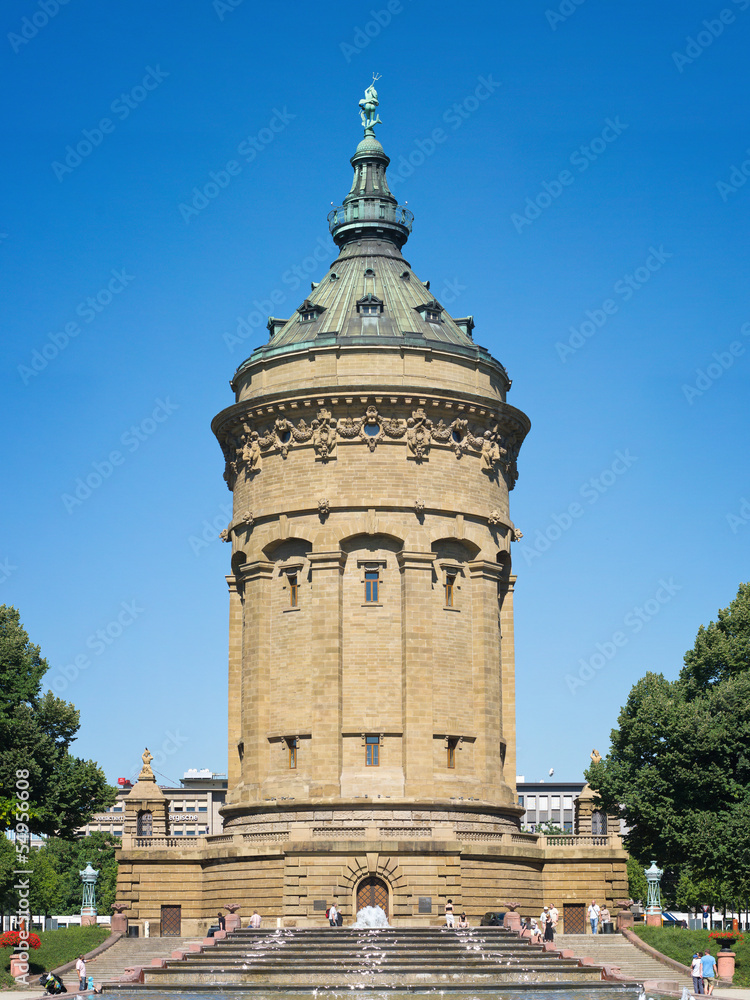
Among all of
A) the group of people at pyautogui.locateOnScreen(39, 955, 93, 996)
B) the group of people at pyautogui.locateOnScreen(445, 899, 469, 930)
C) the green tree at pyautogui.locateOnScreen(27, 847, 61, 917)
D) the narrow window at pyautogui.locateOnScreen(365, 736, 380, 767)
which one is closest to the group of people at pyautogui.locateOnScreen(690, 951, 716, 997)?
the group of people at pyautogui.locateOnScreen(445, 899, 469, 930)

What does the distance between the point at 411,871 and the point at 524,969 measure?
1051 centimetres

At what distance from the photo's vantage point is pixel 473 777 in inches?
2381

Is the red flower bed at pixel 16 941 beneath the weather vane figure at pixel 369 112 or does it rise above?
beneath

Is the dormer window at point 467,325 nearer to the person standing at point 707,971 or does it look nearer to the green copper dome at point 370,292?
the green copper dome at point 370,292

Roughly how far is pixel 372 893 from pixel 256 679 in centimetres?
1126

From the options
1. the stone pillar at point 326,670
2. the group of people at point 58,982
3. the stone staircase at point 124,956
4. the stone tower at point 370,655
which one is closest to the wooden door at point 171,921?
the stone tower at point 370,655

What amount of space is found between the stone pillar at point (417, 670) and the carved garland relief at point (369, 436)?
5.21 metres

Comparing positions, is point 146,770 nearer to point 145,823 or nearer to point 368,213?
point 145,823

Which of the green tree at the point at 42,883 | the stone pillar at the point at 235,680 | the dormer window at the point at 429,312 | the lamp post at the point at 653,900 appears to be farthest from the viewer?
the green tree at the point at 42,883

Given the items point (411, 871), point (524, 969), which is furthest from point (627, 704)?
point (524, 969)

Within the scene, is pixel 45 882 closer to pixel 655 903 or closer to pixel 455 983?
pixel 655 903

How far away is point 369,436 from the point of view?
6147 centimetres

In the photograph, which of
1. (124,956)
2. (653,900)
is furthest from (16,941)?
(653,900)

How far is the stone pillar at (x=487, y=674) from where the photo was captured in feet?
199
